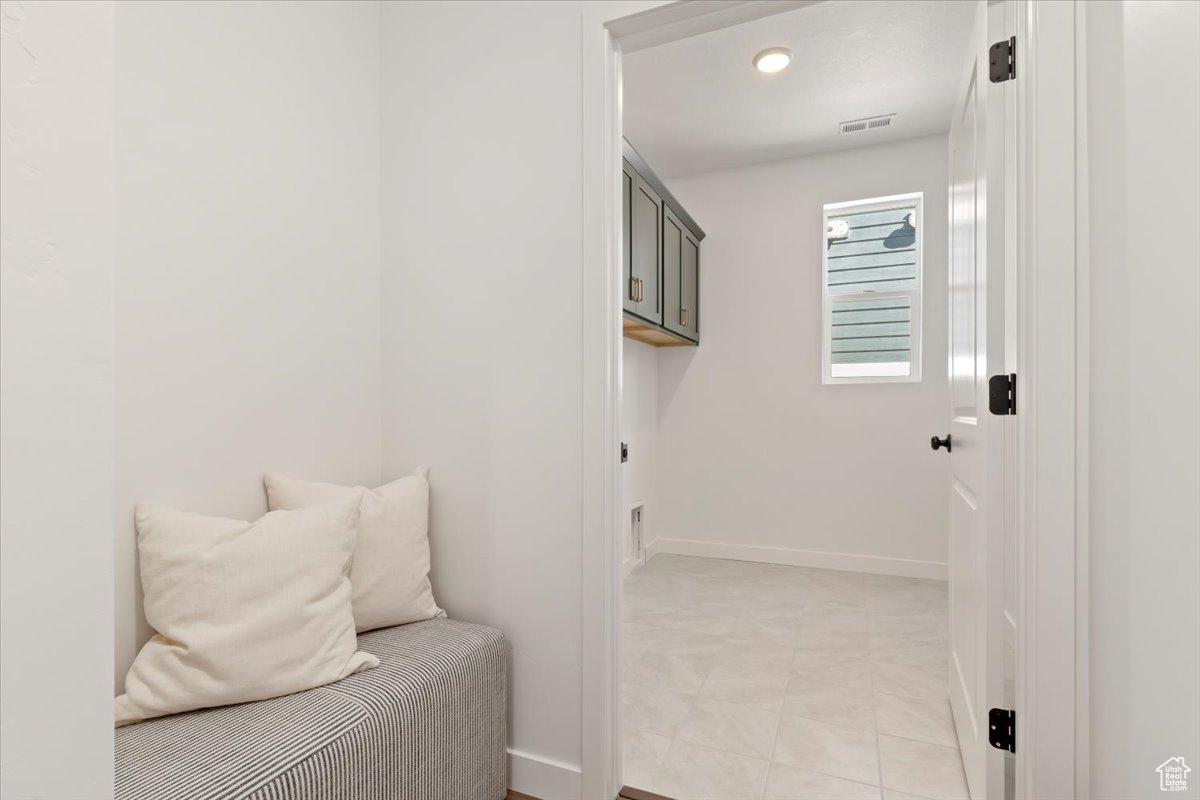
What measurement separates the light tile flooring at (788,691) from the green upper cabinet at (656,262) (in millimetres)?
1509

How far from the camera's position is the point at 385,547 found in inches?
62.4

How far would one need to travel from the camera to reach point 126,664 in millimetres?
1269

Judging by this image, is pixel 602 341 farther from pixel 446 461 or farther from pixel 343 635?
pixel 343 635

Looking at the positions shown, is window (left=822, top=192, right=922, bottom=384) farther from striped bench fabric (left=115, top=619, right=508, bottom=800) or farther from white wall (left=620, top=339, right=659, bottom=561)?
striped bench fabric (left=115, top=619, right=508, bottom=800)

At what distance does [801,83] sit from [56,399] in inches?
131

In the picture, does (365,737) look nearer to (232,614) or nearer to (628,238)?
(232,614)

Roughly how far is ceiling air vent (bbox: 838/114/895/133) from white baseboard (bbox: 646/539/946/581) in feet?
8.40

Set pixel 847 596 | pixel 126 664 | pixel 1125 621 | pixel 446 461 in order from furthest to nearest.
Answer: pixel 847 596
pixel 446 461
pixel 126 664
pixel 1125 621

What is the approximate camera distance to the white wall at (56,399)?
40cm

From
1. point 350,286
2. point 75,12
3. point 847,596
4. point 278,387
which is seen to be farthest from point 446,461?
point 847,596

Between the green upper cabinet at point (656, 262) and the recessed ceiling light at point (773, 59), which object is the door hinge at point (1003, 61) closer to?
the green upper cabinet at point (656, 262)

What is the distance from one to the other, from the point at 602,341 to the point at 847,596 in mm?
2518

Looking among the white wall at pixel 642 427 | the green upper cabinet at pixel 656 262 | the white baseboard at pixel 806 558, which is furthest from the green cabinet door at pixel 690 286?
the white baseboard at pixel 806 558

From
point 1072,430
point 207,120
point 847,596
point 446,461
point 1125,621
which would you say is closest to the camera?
point 1125,621
